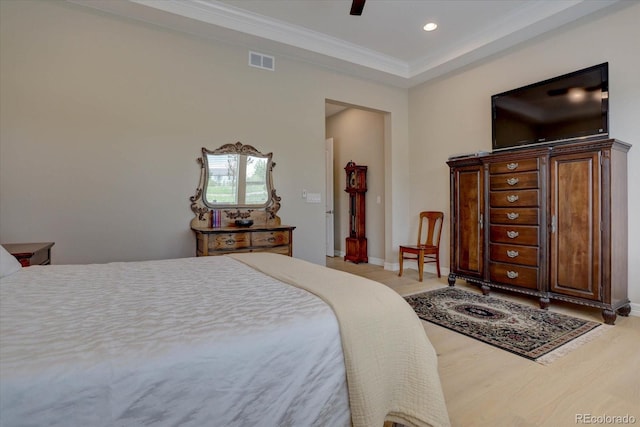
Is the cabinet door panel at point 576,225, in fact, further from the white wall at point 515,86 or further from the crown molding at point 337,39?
the crown molding at point 337,39

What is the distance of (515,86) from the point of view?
403cm

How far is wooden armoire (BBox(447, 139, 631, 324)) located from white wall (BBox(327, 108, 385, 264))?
72.5 inches

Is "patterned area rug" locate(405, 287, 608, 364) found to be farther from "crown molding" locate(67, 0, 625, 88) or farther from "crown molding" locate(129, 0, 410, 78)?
"crown molding" locate(129, 0, 410, 78)

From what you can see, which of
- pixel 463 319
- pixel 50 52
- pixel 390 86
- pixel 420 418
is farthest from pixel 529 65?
pixel 50 52

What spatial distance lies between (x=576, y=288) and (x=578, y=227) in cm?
56

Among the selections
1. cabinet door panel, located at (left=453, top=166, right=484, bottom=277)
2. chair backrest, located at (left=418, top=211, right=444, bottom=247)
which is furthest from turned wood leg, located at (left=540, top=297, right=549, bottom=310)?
chair backrest, located at (left=418, top=211, right=444, bottom=247)

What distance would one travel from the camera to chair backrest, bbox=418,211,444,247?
16.0 feet

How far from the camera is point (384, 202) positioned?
5574 millimetres

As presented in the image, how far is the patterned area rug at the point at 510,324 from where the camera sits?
7.98ft

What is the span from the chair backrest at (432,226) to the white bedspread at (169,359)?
12.9 feet

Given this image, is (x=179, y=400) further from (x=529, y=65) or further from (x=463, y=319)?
(x=529, y=65)

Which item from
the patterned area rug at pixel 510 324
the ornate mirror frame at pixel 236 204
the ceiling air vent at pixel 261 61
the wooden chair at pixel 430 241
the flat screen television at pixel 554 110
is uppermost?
the ceiling air vent at pixel 261 61

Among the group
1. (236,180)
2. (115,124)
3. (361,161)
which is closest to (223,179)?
(236,180)

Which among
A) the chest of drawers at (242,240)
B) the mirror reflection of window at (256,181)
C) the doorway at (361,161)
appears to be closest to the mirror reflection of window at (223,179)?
the mirror reflection of window at (256,181)
